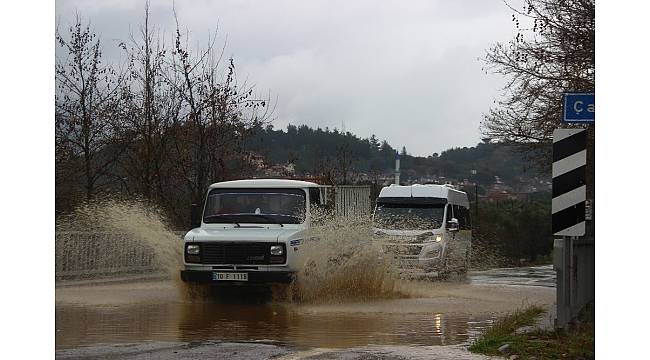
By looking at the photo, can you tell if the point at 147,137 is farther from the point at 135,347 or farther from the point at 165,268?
the point at 135,347

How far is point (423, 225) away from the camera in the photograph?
2389 centimetres

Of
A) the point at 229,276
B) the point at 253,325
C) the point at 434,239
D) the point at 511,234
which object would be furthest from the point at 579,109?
the point at 511,234

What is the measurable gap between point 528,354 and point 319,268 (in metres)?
7.47

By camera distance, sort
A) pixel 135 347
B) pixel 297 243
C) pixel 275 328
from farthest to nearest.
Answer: pixel 297 243 < pixel 275 328 < pixel 135 347

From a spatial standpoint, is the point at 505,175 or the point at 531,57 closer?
the point at 531,57

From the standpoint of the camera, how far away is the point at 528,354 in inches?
386

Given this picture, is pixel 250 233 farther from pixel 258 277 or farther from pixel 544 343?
pixel 544 343

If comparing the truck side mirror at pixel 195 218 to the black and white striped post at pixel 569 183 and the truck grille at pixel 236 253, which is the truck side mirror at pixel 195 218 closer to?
the truck grille at pixel 236 253

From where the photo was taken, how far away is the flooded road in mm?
11992

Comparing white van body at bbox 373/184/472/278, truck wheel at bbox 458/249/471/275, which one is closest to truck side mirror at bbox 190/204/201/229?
white van body at bbox 373/184/472/278

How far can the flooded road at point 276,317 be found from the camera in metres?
12.0

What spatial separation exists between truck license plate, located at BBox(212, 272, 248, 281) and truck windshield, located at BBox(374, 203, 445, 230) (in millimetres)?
7785

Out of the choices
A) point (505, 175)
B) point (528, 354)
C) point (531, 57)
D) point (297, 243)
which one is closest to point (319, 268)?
point (297, 243)

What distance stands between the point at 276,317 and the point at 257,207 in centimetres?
310
